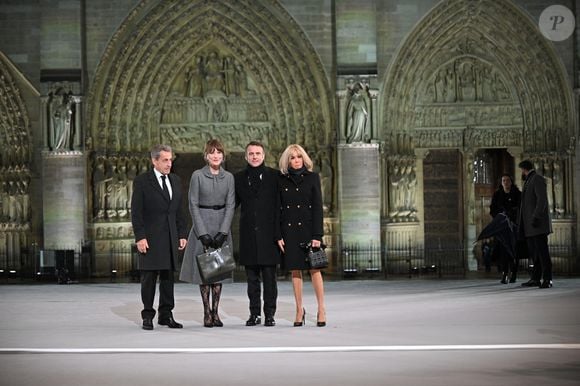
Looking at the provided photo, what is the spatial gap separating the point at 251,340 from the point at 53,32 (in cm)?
1396

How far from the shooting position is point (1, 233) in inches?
960

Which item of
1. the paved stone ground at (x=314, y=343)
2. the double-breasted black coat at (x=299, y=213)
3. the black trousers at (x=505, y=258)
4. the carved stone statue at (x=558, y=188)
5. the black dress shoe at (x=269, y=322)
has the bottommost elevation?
the paved stone ground at (x=314, y=343)

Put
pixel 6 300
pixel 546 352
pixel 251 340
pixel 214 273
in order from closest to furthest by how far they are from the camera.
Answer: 1. pixel 546 352
2. pixel 251 340
3. pixel 214 273
4. pixel 6 300

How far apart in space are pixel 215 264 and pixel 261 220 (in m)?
0.71

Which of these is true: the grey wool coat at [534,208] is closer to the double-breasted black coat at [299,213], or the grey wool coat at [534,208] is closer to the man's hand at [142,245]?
the double-breasted black coat at [299,213]

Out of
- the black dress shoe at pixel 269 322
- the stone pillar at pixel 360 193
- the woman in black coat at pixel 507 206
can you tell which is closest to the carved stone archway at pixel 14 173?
the stone pillar at pixel 360 193

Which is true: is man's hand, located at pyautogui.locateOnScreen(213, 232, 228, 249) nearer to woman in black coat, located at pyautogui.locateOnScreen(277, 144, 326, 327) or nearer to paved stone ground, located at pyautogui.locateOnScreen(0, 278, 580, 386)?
woman in black coat, located at pyautogui.locateOnScreen(277, 144, 326, 327)

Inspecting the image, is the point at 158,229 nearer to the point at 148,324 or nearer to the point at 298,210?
the point at 148,324

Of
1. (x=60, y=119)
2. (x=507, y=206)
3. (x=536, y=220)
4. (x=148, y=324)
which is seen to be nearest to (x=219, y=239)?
(x=148, y=324)

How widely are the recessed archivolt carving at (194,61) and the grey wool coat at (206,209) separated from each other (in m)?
12.0

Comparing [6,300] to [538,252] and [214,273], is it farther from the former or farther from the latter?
[538,252]

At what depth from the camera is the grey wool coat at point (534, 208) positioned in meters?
15.9

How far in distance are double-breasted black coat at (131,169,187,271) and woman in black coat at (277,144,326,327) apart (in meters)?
1.04

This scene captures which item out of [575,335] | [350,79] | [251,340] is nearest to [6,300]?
[251,340]
